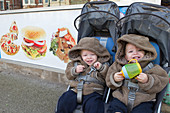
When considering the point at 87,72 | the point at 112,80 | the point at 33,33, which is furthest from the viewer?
the point at 33,33

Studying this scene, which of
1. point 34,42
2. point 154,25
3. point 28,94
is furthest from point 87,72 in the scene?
point 34,42

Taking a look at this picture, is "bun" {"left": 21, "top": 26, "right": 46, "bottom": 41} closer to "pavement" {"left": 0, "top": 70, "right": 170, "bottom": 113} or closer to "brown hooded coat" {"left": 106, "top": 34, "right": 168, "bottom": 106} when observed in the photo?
"pavement" {"left": 0, "top": 70, "right": 170, "bottom": 113}

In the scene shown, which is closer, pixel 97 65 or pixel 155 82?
pixel 155 82

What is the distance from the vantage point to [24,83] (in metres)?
4.54

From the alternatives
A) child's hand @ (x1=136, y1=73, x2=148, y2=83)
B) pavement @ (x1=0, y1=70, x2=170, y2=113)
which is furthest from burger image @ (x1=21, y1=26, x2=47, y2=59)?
child's hand @ (x1=136, y1=73, x2=148, y2=83)

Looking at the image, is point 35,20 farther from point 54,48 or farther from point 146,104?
point 146,104

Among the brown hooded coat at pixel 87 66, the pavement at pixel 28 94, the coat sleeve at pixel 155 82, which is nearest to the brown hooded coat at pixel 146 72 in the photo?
the coat sleeve at pixel 155 82

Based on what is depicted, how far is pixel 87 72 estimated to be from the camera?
2.48 m

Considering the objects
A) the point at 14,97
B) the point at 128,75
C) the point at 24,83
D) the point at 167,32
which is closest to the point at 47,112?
the point at 14,97

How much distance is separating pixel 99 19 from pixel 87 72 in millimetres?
896

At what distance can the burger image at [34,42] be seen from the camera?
459 cm

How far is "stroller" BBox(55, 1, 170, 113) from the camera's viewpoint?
2180mm

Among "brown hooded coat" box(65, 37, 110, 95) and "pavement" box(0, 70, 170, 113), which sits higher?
"brown hooded coat" box(65, 37, 110, 95)

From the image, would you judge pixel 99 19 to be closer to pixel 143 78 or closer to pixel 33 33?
pixel 143 78
